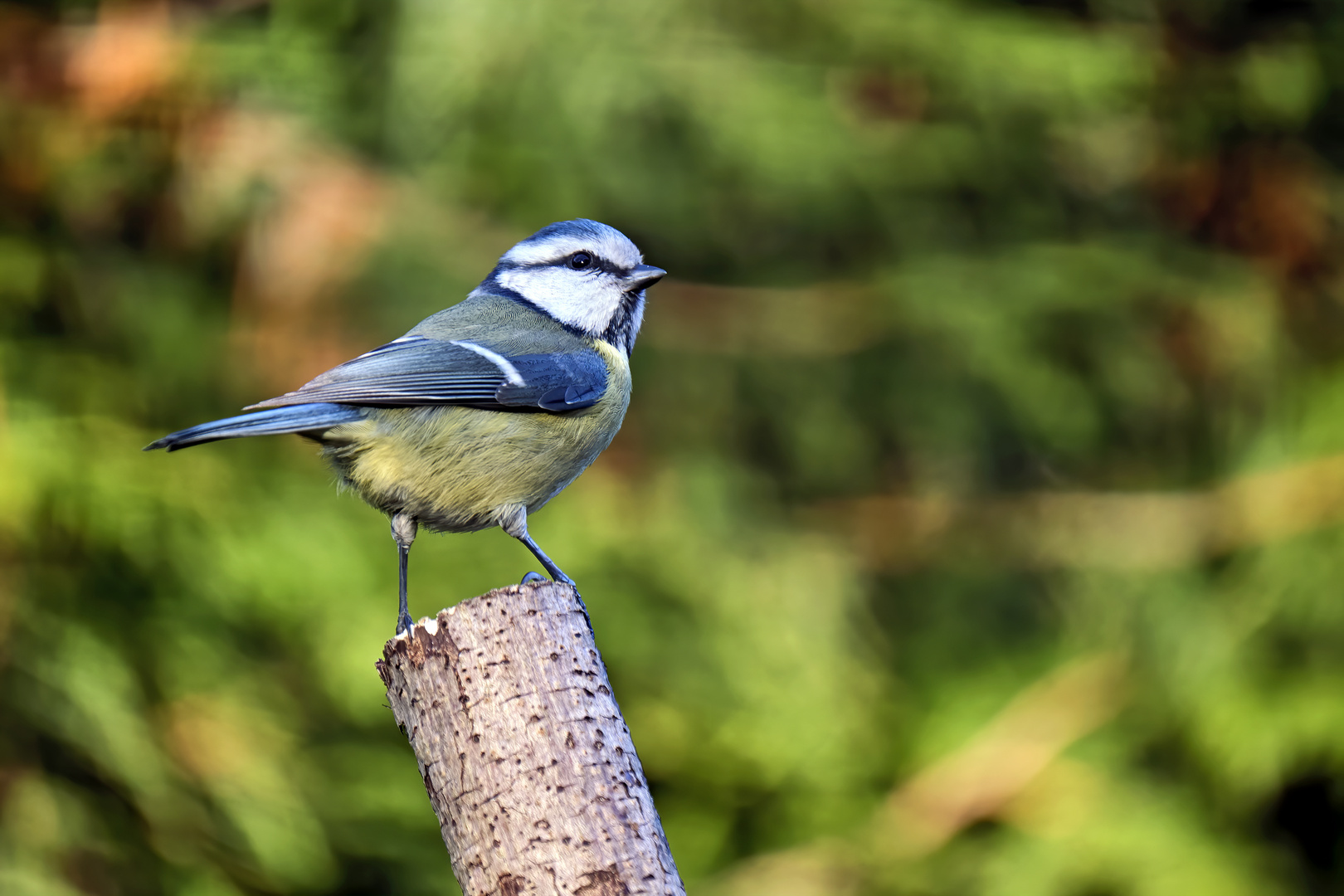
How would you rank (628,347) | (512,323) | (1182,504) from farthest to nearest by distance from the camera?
(1182,504) < (628,347) < (512,323)

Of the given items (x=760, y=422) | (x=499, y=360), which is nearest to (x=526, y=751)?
(x=499, y=360)

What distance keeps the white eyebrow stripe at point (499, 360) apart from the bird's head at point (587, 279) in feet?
0.75

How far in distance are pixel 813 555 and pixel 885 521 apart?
426 mm

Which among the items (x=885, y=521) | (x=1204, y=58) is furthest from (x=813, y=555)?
(x=1204, y=58)

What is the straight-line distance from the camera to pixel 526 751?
112 centimetres

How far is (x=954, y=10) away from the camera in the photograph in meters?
3.55

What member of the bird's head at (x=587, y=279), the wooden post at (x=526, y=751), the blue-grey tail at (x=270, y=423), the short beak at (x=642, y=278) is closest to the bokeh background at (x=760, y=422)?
the bird's head at (x=587, y=279)

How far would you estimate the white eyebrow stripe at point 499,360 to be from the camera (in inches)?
62.6

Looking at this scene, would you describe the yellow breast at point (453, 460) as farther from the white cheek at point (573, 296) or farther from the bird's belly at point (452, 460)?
the white cheek at point (573, 296)

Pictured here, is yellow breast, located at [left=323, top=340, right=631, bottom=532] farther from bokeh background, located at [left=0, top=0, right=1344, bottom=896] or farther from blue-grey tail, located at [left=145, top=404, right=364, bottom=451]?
bokeh background, located at [left=0, top=0, right=1344, bottom=896]

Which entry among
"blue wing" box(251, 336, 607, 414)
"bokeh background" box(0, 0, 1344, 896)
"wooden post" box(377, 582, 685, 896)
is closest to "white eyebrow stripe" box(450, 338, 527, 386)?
"blue wing" box(251, 336, 607, 414)

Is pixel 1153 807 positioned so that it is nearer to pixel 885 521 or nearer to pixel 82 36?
pixel 885 521

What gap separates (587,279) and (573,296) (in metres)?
0.04

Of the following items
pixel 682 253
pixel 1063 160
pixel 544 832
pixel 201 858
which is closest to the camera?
pixel 544 832
